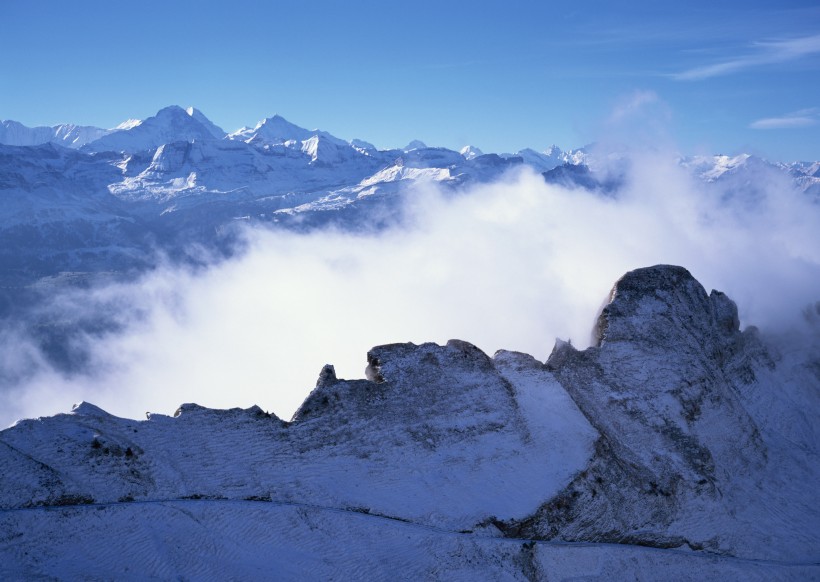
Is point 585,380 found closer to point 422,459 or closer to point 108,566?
point 422,459

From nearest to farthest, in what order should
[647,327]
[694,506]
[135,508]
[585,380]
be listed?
[135,508] → [694,506] → [585,380] → [647,327]

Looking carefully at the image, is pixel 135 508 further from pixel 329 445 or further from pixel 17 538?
pixel 329 445

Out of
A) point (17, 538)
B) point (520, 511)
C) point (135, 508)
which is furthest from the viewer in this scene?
point (520, 511)

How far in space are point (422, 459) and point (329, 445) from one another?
15.1 ft

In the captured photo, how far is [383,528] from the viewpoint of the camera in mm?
27297

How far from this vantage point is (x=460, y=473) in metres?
30.9

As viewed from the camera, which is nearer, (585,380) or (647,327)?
(585,380)

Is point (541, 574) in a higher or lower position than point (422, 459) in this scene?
lower

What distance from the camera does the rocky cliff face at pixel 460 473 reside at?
2527 centimetres

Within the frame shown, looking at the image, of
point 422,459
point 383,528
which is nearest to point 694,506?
point 422,459

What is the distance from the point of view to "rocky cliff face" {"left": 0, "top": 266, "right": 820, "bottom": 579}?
995 inches

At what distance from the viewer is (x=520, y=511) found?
96.5 ft

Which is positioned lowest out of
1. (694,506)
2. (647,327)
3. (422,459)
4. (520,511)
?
(694,506)

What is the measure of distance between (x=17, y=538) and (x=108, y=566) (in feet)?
11.0
